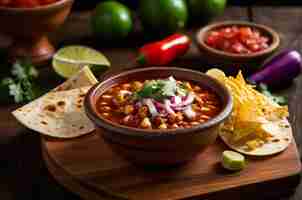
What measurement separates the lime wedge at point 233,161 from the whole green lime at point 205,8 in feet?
4.43

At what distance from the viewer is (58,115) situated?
2.63 metres

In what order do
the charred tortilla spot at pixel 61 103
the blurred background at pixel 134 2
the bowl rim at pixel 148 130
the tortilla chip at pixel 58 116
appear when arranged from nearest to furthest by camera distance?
the bowl rim at pixel 148 130
the tortilla chip at pixel 58 116
the charred tortilla spot at pixel 61 103
the blurred background at pixel 134 2

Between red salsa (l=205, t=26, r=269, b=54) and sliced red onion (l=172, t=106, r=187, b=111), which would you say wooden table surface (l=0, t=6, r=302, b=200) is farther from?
sliced red onion (l=172, t=106, r=187, b=111)

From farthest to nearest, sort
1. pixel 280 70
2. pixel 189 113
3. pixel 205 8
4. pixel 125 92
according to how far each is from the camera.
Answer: pixel 205 8, pixel 280 70, pixel 125 92, pixel 189 113

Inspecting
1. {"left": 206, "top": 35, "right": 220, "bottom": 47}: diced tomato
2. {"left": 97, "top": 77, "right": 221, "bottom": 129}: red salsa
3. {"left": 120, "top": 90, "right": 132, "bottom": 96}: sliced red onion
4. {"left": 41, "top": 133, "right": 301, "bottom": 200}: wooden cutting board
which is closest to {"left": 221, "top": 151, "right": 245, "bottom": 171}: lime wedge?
{"left": 41, "top": 133, "right": 301, "bottom": 200}: wooden cutting board

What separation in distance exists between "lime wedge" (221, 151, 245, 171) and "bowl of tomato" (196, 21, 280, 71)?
0.78 meters

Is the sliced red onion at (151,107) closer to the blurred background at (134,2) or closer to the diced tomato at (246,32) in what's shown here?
the diced tomato at (246,32)

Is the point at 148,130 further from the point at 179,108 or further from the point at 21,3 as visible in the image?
the point at 21,3

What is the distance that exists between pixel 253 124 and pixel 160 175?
1.30 ft

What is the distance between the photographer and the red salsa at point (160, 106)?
7.62 feet

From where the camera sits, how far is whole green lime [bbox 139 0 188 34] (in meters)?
3.41

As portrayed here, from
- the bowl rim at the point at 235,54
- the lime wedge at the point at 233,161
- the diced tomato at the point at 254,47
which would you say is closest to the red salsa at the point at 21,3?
the bowl rim at the point at 235,54

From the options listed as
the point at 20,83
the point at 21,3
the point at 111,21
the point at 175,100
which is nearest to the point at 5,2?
the point at 21,3

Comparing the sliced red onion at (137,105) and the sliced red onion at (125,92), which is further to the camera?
the sliced red onion at (125,92)
